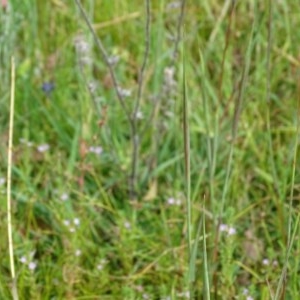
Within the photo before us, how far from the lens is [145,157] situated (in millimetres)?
2252

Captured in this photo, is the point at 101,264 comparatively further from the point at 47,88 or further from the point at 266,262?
the point at 47,88

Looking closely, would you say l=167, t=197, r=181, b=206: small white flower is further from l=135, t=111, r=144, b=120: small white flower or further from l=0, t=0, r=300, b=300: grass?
l=135, t=111, r=144, b=120: small white flower

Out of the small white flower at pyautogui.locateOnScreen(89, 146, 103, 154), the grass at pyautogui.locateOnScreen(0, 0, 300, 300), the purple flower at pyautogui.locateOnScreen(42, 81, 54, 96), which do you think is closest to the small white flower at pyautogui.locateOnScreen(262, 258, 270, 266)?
the grass at pyautogui.locateOnScreen(0, 0, 300, 300)

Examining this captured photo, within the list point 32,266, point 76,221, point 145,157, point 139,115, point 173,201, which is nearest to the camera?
point 32,266

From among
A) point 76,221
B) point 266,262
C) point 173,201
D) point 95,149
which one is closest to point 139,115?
point 95,149

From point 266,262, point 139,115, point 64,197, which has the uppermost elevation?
point 139,115

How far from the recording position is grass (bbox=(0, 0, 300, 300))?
1844mm

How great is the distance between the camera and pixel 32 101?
93.7 inches

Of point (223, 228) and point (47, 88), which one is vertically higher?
point (47, 88)

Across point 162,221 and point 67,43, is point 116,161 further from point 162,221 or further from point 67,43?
point 67,43

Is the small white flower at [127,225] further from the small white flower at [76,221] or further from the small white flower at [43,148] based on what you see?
the small white flower at [43,148]

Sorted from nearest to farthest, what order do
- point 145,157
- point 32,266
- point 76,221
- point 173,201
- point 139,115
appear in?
point 32,266, point 76,221, point 173,201, point 139,115, point 145,157

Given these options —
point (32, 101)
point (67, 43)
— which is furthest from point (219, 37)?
point (32, 101)

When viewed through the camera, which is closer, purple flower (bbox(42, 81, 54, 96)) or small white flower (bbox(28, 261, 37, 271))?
small white flower (bbox(28, 261, 37, 271))
